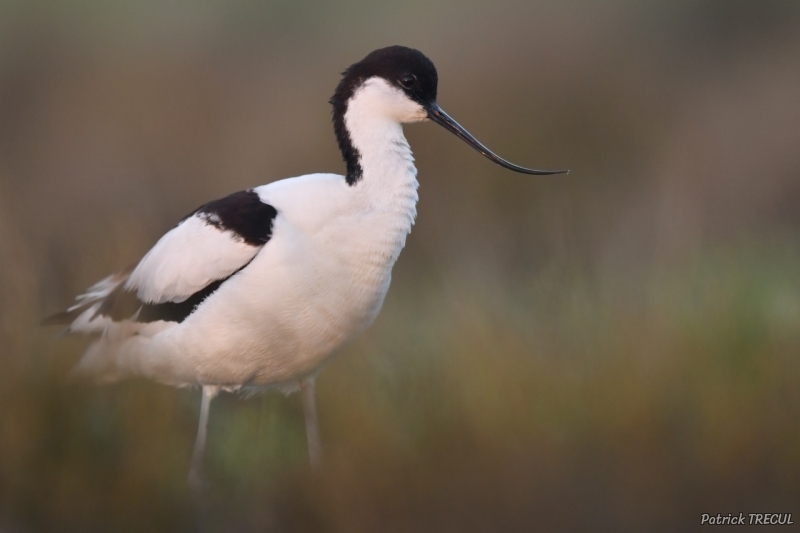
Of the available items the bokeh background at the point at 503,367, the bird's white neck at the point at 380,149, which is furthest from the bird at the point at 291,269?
the bokeh background at the point at 503,367

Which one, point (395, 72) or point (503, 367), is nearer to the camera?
point (503, 367)

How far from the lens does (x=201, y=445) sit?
4.11 metres

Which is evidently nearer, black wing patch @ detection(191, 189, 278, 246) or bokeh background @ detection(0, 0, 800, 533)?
bokeh background @ detection(0, 0, 800, 533)

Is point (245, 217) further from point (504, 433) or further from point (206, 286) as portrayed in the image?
point (504, 433)

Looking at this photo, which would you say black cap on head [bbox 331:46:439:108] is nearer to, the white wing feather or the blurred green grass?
the white wing feather

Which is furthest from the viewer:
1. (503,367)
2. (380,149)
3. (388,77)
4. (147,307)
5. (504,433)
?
(147,307)

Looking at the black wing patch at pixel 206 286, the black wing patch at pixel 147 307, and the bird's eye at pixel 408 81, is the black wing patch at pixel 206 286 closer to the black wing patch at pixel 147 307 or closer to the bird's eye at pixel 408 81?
the black wing patch at pixel 147 307

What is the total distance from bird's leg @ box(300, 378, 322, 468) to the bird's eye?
Answer: 1337 millimetres

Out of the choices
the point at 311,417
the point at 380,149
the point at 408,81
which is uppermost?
the point at 408,81

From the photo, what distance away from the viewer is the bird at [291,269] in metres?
4.06

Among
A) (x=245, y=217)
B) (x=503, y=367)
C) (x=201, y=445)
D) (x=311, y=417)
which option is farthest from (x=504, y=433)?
(x=245, y=217)

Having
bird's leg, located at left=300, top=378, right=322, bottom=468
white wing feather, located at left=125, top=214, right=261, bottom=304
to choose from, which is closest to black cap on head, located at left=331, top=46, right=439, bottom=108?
white wing feather, located at left=125, top=214, right=261, bottom=304

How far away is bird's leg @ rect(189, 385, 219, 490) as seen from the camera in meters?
3.82

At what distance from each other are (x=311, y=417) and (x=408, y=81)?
148cm
